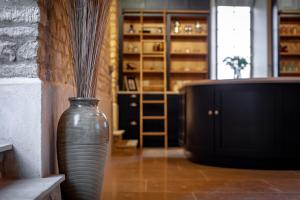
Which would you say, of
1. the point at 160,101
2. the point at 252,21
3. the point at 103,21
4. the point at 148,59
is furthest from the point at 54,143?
the point at 252,21

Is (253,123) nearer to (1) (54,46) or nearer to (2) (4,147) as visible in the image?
(1) (54,46)

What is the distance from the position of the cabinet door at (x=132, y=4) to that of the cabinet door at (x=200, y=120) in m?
3.28

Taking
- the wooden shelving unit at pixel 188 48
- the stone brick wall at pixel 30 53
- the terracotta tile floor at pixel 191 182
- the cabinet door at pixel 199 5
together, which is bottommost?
the terracotta tile floor at pixel 191 182

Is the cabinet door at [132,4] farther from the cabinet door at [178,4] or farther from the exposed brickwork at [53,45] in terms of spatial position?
the exposed brickwork at [53,45]

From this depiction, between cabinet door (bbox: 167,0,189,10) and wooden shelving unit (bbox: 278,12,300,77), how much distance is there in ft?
5.97

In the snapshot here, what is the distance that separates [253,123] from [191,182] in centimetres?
121

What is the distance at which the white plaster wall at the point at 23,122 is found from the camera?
2131 mm

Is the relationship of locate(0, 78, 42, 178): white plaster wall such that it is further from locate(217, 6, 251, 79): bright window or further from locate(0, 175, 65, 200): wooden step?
locate(217, 6, 251, 79): bright window

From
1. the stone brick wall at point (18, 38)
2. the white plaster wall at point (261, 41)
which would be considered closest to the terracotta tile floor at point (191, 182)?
the stone brick wall at point (18, 38)

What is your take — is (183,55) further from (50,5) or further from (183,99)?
(50,5)

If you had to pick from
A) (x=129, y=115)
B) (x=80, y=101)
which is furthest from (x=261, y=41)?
(x=80, y=101)

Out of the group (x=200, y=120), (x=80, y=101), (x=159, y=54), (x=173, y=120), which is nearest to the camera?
(x=80, y=101)

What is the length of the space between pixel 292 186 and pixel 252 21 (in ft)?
17.5

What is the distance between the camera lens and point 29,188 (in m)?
1.85
